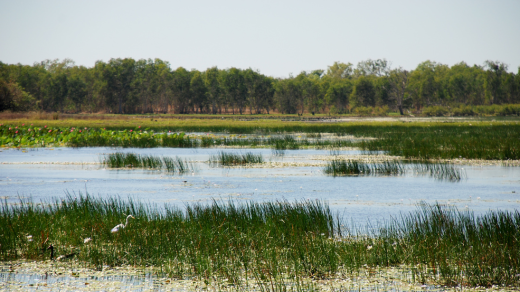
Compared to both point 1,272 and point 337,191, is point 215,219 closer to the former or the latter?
point 1,272

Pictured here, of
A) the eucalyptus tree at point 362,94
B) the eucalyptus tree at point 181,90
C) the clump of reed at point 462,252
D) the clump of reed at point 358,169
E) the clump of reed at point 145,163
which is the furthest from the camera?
the eucalyptus tree at point 181,90

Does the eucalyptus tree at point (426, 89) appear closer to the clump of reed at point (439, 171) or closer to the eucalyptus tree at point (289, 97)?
the eucalyptus tree at point (289, 97)

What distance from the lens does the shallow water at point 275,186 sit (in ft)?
39.3

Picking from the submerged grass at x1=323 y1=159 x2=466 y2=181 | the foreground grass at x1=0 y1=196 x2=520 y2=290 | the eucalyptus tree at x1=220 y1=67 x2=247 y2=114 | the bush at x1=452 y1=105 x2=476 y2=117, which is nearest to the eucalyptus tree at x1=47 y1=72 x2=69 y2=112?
the eucalyptus tree at x1=220 y1=67 x2=247 y2=114

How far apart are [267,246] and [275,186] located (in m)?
7.60

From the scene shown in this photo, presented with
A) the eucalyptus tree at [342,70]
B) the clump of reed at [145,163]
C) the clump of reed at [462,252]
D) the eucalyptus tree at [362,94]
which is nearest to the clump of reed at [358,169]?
the clump of reed at [145,163]

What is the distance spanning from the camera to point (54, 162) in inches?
841

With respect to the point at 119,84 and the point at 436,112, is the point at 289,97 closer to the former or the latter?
the point at 436,112

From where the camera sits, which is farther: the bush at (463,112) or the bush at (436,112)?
the bush at (436,112)

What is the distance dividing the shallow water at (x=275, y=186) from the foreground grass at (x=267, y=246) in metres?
1.97

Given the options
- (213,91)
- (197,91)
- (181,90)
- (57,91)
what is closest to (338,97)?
(213,91)

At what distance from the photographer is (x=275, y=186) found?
1496 centimetres

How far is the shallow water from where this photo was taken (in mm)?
11993

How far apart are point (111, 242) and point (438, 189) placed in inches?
401
